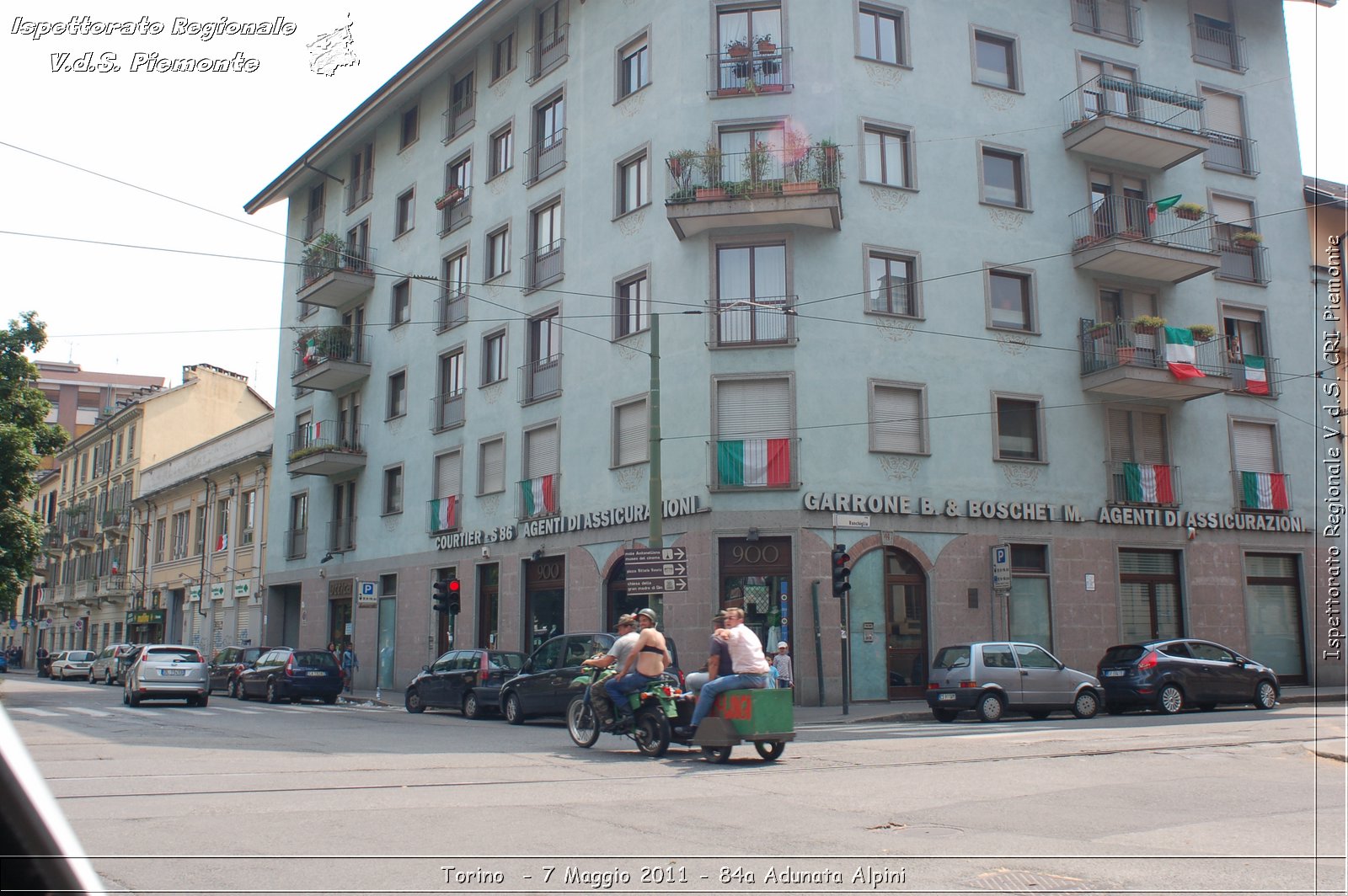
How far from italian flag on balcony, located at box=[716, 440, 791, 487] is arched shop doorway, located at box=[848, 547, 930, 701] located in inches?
102

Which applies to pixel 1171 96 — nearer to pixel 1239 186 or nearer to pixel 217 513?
pixel 1239 186

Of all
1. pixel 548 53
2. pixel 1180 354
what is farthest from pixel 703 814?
pixel 548 53

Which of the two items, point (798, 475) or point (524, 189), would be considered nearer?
point (798, 475)

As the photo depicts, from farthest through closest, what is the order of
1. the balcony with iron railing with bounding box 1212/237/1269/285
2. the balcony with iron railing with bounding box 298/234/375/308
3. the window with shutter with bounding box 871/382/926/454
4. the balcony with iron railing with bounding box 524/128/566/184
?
the balcony with iron railing with bounding box 298/234/375/308
the balcony with iron railing with bounding box 1212/237/1269/285
the balcony with iron railing with bounding box 524/128/566/184
the window with shutter with bounding box 871/382/926/454

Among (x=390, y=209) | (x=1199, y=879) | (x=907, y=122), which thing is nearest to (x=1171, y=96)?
(x=907, y=122)

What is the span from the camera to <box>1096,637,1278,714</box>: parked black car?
21.4 meters

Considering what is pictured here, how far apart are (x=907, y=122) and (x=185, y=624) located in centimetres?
3902

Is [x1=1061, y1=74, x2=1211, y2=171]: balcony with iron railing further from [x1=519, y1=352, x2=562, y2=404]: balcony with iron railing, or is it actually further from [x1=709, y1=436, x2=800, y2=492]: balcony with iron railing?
[x1=519, y1=352, x2=562, y2=404]: balcony with iron railing

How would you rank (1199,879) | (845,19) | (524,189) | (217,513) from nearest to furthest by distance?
(1199,879) < (845,19) < (524,189) < (217,513)

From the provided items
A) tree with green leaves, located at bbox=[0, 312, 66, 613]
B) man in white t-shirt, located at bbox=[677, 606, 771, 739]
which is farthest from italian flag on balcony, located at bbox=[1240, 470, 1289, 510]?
tree with green leaves, located at bbox=[0, 312, 66, 613]

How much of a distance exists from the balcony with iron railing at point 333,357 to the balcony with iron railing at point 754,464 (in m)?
17.5

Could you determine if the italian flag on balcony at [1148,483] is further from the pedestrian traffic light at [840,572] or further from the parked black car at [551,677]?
the parked black car at [551,677]

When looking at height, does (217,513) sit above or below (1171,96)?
below

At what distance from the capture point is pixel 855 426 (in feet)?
82.5
